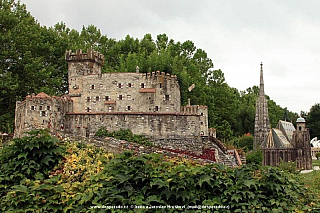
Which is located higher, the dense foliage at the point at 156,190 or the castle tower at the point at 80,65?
the castle tower at the point at 80,65

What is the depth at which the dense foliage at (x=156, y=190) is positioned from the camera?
898 cm

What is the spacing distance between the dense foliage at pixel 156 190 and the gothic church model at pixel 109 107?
38.9 feet

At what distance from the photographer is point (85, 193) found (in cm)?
936

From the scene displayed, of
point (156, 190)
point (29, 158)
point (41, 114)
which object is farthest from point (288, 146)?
point (29, 158)

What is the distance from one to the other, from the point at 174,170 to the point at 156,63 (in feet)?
90.0

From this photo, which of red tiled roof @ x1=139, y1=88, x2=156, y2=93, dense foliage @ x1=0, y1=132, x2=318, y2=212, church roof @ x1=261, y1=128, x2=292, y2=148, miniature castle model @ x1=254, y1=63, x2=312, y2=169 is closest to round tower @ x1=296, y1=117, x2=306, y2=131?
miniature castle model @ x1=254, y1=63, x2=312, y2=169

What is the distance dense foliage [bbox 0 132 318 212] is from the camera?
354 inches

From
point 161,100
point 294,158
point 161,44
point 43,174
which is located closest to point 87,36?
point 161,44

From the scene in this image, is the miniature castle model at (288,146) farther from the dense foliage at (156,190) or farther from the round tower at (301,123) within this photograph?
the dense foliage at (156,190)

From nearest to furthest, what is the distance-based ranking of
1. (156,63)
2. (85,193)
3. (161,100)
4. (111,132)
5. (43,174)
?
(85,193), (43,174), (111,132), (161,100), (156,63)

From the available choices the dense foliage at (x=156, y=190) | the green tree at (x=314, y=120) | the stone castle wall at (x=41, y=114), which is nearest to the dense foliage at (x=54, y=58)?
the stone castle wall at (x=41, y=114)

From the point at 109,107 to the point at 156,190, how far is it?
18471mm

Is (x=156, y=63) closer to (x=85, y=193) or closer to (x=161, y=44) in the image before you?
(x=161, y=44)

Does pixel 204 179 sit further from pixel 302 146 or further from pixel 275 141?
pixel 275 141
